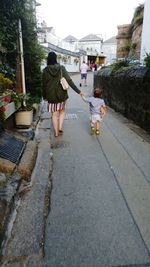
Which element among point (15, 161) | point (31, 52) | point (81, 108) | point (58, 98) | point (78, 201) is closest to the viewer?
point (78, 201)

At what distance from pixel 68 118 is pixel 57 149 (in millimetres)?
2833

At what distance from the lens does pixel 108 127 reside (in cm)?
588

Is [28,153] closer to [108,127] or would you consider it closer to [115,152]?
[115,152]

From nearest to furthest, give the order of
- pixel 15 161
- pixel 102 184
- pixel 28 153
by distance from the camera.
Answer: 1. pixel 102 184
2. pixel 15 161
3. pixel 28 153

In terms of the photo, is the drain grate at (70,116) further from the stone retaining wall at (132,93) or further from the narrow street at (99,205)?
the narrow street at (99,205)

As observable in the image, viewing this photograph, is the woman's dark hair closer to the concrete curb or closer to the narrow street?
the narrow street

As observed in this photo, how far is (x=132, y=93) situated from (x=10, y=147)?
12.7ft

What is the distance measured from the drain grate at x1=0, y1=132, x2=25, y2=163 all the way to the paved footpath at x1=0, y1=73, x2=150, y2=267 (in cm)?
41

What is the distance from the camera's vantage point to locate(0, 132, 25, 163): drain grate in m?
3.22

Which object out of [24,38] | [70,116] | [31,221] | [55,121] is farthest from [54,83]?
[31,221]

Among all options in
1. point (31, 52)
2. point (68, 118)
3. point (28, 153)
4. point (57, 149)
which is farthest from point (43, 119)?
point (28, 153)

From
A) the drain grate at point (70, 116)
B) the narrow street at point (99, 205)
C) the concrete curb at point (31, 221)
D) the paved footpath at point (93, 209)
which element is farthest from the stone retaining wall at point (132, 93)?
the concrete curb at point (31, 221)

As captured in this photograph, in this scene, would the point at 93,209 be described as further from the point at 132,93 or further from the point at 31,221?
the point at 132,93

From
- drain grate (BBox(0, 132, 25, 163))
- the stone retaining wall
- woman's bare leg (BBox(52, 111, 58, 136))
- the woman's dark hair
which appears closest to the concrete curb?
drain grate (BBox(0, 132, 25, 163))
